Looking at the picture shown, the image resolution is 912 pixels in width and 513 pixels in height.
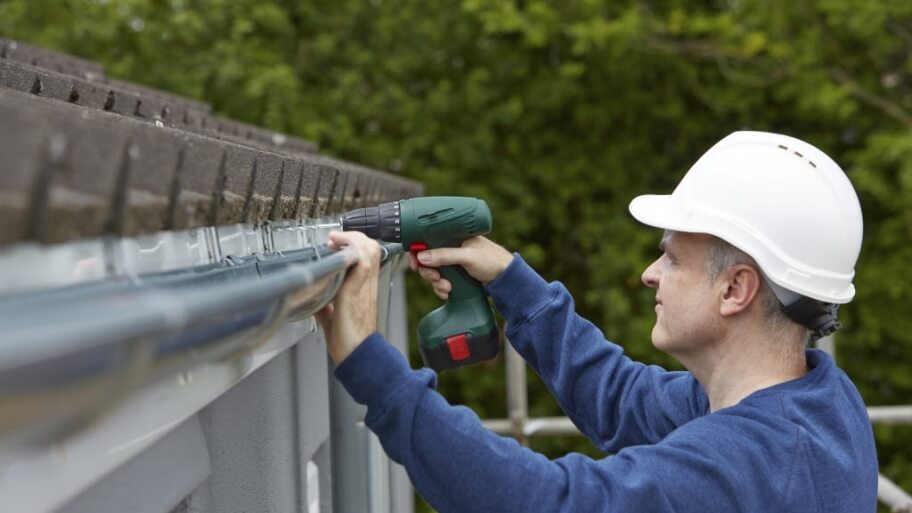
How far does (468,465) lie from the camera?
158cm

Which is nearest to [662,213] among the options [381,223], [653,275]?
[653,275]

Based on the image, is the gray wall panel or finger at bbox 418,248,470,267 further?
finger at bbox 418,248,470,267

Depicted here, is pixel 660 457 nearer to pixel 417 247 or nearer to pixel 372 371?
pixel 372 371

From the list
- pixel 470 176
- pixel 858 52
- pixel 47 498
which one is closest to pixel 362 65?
pixel 470 176

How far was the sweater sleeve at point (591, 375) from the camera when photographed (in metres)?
2.34

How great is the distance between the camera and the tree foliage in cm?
859

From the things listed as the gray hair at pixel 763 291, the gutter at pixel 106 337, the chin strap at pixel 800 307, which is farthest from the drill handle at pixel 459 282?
the gutter at pixel 106 337

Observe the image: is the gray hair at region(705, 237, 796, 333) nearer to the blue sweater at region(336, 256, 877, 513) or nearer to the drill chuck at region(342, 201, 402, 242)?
the blue sweater at region(336, 256, 877, 513)

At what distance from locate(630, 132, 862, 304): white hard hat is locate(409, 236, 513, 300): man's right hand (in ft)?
1.13

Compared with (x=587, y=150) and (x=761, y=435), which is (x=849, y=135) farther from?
(x=761, y=435)

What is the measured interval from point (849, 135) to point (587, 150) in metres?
2.33

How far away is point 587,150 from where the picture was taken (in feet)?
32.2

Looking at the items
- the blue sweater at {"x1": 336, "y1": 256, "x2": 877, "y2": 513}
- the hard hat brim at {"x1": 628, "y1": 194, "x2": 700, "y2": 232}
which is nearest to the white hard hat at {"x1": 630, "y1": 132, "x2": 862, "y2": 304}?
the hard hat brim at {"x1": 628, "y1": 194, "x2": 700, "y2": 232}

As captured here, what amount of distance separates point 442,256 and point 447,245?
0.08ft
